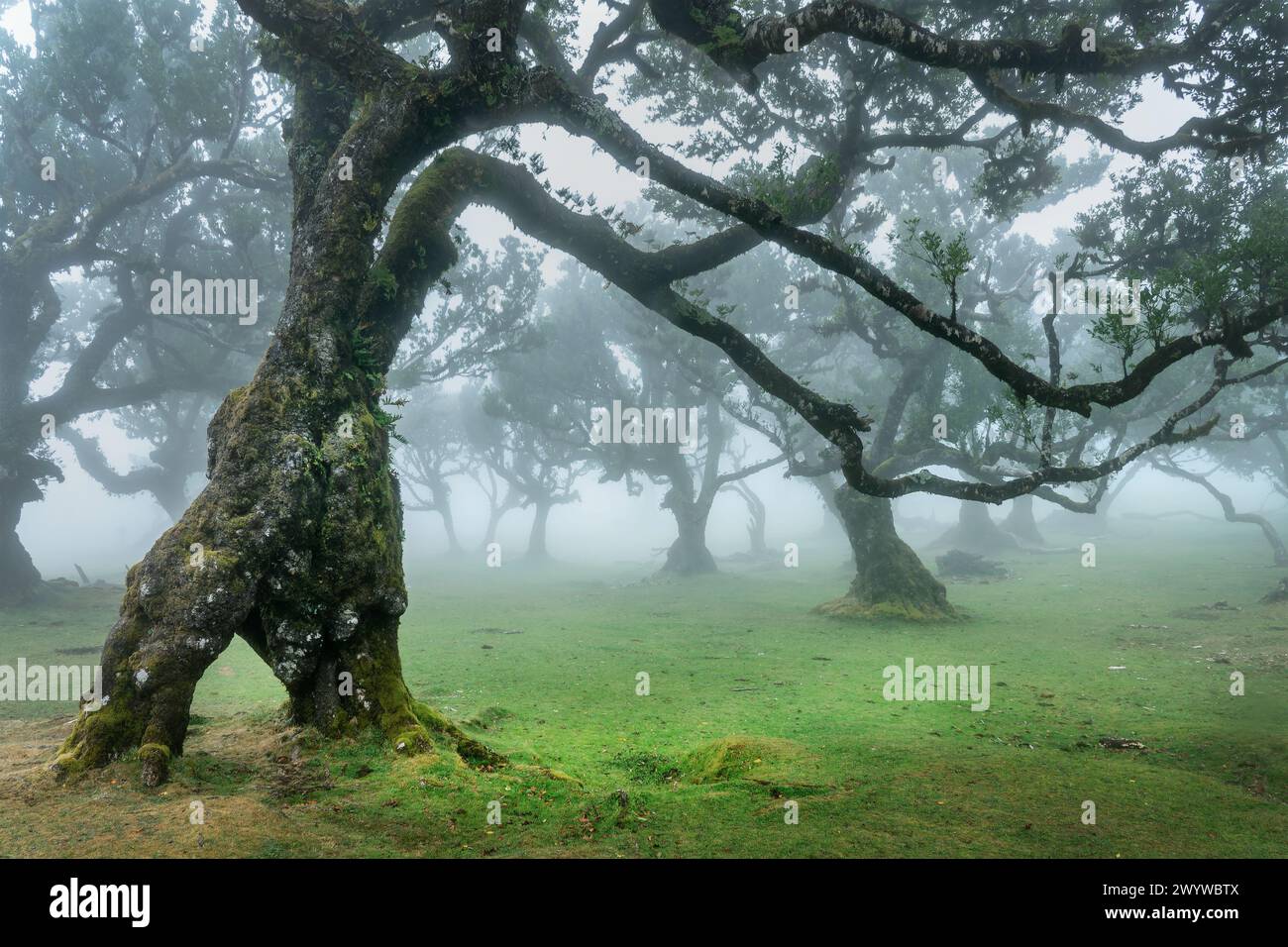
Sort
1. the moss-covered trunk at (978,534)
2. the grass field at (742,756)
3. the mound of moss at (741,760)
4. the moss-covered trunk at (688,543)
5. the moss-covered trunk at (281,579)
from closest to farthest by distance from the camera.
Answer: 1. the grass field at (742,756)
2. the moss-covered trunk at (281,579)
3. the mound of moss at (741,760)
4. the moss-covered trunk at (688,543)
5. the moss-covered trunk at (978,534)

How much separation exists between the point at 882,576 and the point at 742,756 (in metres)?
13.7

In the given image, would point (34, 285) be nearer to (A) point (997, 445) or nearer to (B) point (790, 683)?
(B) point (790, 683)

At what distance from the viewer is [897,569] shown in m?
18.9

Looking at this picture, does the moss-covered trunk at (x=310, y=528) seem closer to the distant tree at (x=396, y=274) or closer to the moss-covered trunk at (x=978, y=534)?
the distant tree at (x=396, y=274)

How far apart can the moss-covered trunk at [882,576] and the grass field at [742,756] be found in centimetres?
123

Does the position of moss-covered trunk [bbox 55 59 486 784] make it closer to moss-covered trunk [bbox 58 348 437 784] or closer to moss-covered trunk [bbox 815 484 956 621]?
moss-covered trunk [bbox 58 348 437 784]

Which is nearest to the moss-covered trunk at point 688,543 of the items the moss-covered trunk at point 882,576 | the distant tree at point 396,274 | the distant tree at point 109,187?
the moss-covered trunk at point 882,576

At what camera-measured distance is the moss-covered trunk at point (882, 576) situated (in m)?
18.3

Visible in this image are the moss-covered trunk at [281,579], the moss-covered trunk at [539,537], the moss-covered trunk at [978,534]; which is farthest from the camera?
the moss-covered trunk at [539,537]

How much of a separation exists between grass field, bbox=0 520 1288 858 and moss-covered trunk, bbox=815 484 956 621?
1.23 meters

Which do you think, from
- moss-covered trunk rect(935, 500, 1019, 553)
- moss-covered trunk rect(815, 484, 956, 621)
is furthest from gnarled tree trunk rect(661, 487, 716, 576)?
moss-covered trunk rect(935, 500, 1019, 553)

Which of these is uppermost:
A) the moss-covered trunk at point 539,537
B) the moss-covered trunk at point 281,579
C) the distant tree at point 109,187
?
the distant tree at point 109,187

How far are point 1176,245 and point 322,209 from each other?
1594 centimetres

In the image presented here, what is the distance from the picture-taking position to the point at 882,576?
1902 centimetres
